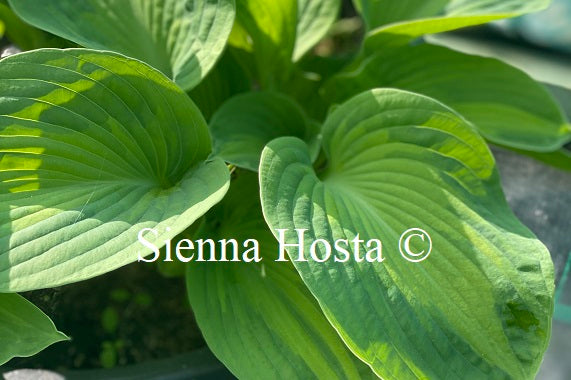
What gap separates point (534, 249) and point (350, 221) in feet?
0.69

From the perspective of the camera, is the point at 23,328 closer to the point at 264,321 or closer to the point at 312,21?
the point at 264,321

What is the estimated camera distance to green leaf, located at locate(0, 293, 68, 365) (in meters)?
0.70

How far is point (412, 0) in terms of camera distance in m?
1.09

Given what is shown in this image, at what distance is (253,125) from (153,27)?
0.62 ft

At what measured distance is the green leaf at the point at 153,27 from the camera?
2.76 ft

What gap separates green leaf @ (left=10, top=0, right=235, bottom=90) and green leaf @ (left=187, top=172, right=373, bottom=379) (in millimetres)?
222

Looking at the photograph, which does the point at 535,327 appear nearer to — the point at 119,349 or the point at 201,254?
the point at 201,254

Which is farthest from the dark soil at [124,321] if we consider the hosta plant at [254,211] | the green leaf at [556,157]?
the green leaf at [556,157]

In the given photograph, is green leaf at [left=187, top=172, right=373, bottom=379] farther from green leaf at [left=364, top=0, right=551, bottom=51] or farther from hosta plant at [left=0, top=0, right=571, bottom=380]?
green leaf at [left=364, top=0, right=551, bottom=51]

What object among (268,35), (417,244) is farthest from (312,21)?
(417,244)

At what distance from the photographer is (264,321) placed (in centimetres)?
78

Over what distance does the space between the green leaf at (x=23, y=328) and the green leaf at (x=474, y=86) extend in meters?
0.56

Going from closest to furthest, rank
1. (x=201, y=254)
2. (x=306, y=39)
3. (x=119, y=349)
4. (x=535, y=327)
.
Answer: (x=535, y=327) → (x=201, y=254) → (x=119, y=349) → (x=306, y=39)

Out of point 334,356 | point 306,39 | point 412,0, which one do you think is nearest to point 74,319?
point 334,356
